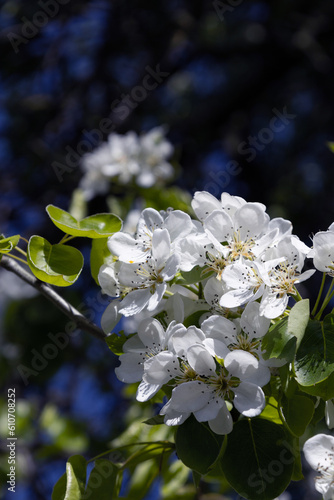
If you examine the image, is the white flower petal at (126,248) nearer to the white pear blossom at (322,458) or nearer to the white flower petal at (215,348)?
the white flower petal at (215,348)

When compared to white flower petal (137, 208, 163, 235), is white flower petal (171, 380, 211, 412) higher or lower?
lower

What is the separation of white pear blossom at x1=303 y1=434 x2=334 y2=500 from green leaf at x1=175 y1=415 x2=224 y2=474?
15 cm

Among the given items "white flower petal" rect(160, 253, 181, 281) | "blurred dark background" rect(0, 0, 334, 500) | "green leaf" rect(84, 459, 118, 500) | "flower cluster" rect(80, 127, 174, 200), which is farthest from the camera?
"blurred dark background" rect(0, 0, 334, 500)

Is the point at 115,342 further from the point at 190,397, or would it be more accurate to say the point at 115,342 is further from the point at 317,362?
the point at 317,362

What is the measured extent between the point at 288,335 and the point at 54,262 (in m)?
0.48

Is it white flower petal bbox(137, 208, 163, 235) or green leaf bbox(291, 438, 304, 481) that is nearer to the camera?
green leaf bbox(291, 438, 304, 481)

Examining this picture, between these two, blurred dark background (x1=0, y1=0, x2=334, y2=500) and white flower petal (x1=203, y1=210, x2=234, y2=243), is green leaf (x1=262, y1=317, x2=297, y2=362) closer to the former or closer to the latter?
white flower petal (x1=203, y1=210, x2=234, y2=243)

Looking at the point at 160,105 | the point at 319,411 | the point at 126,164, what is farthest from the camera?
the point at 160,105

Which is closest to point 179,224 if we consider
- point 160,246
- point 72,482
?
point 160,246

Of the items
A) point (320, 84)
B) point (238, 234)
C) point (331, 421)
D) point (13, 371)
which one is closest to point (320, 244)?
point (238, 234)

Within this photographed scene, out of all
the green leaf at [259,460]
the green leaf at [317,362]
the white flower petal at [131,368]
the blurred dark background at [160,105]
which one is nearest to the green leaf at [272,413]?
the green leaf at [259,460]

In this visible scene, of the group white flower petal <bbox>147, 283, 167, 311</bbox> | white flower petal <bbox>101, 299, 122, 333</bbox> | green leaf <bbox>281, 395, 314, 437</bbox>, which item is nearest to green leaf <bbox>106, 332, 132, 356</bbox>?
white flower petal <bbox>101, 299, 122, 333</bbox>

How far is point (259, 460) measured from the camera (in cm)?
94

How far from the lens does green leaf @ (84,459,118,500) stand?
42.6 inches
